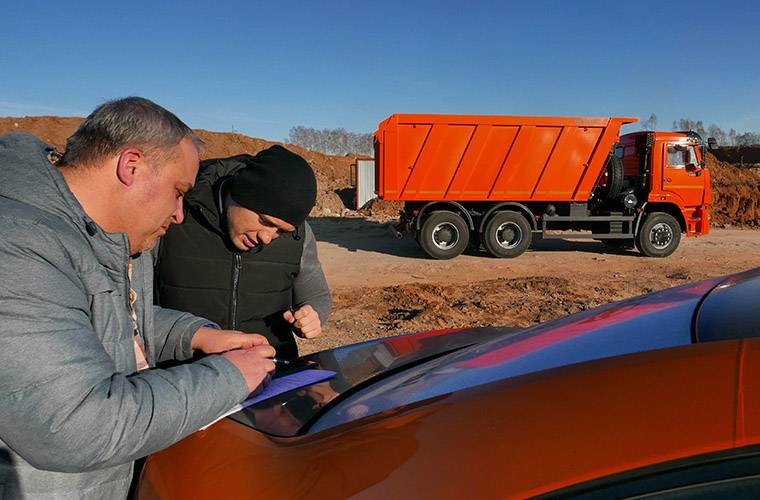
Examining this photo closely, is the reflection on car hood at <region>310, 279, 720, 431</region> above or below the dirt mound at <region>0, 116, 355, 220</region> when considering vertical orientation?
below

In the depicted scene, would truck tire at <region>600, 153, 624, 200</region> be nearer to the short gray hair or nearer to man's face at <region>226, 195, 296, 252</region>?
man's face at <region>226, 195, 296, 252</region>

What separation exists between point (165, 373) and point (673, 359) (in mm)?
973

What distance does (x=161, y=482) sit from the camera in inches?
51.3

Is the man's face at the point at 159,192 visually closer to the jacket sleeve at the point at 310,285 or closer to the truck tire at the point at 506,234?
the jacket sleeve at the point at 310,285

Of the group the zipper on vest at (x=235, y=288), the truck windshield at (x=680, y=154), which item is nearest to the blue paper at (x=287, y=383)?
the zipper on vest at (x=235, y=288)

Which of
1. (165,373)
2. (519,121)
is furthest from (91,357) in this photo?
(519,121)

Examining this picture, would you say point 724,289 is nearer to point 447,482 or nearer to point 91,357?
point 447,482

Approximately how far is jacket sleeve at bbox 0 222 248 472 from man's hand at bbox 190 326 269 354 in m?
0.59

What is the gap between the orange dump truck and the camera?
11.8 m

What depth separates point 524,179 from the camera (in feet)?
39.8

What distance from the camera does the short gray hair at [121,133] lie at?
4.17 feet

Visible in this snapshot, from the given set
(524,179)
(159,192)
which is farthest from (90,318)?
(524,179)

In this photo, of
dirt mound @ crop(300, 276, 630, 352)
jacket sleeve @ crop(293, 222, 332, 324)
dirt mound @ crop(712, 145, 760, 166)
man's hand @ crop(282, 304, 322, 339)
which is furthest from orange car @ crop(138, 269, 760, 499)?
dirt mound @ crop(712, 145, 760, 166)

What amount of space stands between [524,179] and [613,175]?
2.03 meters
